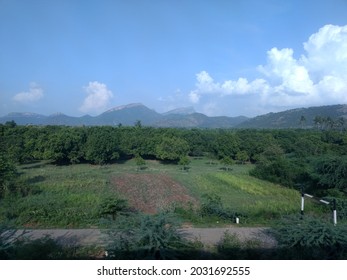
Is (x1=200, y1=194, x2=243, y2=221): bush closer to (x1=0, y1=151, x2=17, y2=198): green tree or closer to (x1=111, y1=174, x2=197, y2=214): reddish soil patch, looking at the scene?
(x1=111, y1=174, x2=197, y2=214): reddish soil patch

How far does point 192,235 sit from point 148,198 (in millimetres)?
11847

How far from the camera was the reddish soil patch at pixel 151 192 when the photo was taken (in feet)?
55.1

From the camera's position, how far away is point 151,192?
2098 centimetres

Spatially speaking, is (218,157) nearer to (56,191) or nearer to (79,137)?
(79,137)

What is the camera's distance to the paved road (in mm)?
7111

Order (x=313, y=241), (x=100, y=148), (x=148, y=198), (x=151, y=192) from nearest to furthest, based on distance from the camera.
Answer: (x=313, y=241), (x=148, y=198), (x=151, y=192), (x=100, y=148)

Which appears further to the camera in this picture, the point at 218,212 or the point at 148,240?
the point at 218,212

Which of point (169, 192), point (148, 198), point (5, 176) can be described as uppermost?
point (5, 176)

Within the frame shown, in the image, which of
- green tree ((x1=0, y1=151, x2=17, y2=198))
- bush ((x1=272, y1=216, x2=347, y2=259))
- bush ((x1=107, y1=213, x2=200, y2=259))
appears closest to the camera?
bush ((x1=107, y1=213, x2=200, y2=259))

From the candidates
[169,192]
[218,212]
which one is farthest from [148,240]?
[169,192]

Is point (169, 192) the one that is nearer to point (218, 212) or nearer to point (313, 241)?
point (218, 212)

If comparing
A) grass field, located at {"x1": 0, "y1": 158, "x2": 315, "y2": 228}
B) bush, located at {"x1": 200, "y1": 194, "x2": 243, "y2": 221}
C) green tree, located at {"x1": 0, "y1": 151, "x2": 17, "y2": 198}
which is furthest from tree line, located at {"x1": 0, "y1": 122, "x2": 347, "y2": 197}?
bush, located at {"x1": 200, "y1": 194, "x2": 243, "y2": 221}

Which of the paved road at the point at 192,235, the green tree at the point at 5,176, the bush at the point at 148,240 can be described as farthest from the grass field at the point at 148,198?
the bush at the point at 148,240

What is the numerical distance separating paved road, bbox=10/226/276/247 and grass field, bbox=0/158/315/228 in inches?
20.3
